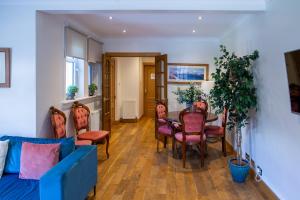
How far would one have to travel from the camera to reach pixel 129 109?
903 centimetres

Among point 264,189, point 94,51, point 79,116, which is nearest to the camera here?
point 264,189

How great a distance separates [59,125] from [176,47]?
12.9ft

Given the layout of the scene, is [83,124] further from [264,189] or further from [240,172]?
[264,189]

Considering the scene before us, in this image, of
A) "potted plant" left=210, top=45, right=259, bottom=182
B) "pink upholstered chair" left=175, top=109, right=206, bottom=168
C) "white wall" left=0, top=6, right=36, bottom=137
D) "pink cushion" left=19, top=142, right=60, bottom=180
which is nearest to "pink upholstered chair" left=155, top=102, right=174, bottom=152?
"pink upholstered chair" left=175, top=109, right=206, bottom=168

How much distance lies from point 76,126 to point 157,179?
68.6 inches

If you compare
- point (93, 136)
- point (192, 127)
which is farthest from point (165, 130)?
point (93, 136)

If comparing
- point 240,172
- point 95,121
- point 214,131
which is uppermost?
point 95,121

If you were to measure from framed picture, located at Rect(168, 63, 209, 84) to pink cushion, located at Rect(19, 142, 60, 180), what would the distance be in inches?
174

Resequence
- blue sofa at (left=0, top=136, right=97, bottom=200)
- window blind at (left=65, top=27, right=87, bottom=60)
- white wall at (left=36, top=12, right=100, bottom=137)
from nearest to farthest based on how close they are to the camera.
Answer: blue sofa at (left=0, top=136, right=97, bottom=200) → white wall at (left=36, top=12, right=100, bottom=137) → window blind at (left=65, top=27, right=87, bottom=60)

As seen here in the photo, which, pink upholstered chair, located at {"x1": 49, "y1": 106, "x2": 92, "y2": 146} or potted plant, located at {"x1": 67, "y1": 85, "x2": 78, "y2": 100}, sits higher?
potted plant, located at {"x1": 67, "y1": 85, "x2": 78, "y2": 100}

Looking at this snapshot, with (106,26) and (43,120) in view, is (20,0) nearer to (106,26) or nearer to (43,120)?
(43,120)

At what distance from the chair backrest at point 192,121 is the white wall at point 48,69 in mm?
2067

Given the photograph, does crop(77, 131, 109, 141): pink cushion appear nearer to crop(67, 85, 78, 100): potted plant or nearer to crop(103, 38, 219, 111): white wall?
crop(67, 85, 78, 100): potted plant

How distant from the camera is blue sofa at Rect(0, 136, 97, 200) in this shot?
212cm
